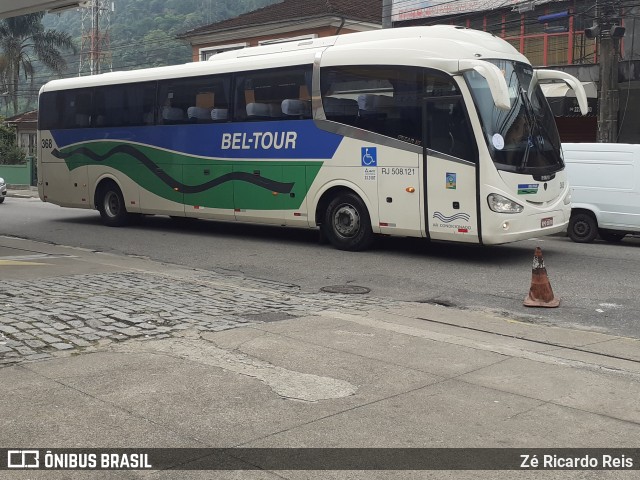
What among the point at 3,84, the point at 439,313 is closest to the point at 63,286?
the point at 439,313

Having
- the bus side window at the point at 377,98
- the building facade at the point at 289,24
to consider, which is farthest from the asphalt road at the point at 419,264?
the building facade at the point at 289,24

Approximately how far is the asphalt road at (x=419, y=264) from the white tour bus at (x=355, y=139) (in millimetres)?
596

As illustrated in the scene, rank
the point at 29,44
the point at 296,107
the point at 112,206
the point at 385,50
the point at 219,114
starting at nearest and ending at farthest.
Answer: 1. the point at 385,50
2. the point at 296,107
3. the point at 219,114
4. the point at 112,206
5. the point at 29,44

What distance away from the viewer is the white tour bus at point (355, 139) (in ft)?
39.9

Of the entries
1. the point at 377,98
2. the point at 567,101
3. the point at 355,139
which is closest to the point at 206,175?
the point at 355,139

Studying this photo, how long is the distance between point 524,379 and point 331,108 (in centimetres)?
859

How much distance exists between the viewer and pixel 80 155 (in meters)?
19.2

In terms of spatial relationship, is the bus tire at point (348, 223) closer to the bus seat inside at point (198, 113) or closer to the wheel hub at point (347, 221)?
the wheel hub at point (347, 221)

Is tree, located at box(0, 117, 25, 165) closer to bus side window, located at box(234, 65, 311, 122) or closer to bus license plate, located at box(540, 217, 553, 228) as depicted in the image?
bus side window, located at box(234, 65, 311, 122)

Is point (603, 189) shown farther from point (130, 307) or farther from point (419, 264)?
point (130, 307)

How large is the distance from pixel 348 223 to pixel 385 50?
3030 mm

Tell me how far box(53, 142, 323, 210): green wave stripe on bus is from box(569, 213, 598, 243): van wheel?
5589 millimetres

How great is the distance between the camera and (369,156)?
13.4m

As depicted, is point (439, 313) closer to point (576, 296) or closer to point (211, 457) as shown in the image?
point (576, 296)
